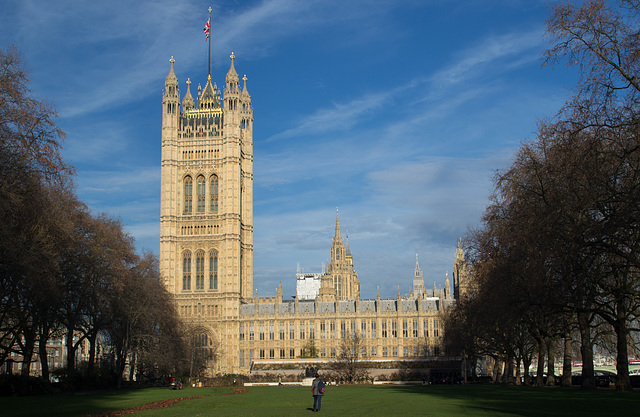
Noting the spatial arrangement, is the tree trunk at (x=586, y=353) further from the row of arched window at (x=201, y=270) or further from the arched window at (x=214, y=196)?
the arched window at (x=214, y=196)

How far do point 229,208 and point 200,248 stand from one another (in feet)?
27.6

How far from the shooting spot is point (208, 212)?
118 m

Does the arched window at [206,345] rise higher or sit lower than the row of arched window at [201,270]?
lower

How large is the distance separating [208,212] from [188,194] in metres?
5.03

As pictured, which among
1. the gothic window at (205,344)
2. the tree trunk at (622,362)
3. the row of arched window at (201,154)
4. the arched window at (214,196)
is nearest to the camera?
the tree trunk at (622,362)

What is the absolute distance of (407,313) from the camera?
112375 millimetres

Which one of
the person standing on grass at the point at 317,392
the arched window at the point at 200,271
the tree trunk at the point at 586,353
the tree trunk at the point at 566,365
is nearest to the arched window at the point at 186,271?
the arched window at the point at 200,271

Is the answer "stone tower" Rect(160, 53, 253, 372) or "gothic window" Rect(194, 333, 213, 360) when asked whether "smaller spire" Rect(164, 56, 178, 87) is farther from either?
"gothic window" Rect(194, 333, 213, 360)

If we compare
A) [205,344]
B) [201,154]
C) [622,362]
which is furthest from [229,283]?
[622,362]

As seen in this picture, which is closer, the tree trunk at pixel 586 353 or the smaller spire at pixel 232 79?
the tree trunk at pixel 586 353

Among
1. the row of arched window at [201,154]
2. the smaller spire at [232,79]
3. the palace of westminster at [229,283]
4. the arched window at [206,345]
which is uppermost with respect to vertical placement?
the smaller spire at [232,79]

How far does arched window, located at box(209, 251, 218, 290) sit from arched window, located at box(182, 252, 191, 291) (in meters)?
3.65

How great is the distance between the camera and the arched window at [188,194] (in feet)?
390

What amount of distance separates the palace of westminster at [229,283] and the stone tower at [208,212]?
171 mm
